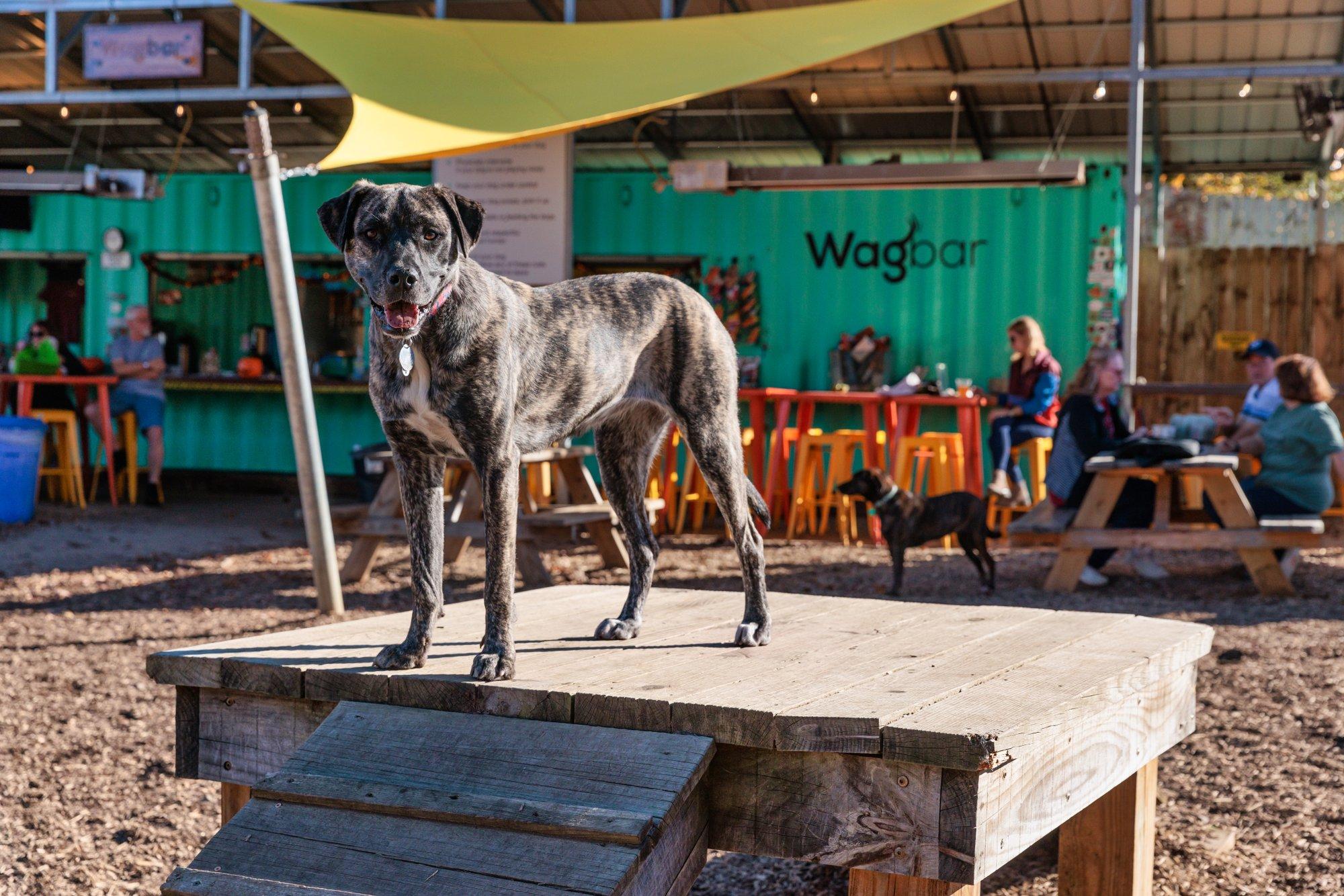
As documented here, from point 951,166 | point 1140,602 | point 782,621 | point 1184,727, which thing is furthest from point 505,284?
point 951,166

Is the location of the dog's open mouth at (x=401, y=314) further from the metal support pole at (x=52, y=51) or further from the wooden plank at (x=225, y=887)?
the metal support pole at (x=52, y=51)

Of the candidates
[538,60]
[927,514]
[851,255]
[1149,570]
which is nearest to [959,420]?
[851,255]

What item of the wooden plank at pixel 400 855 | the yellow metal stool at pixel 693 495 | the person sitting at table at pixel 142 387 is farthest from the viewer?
the person sitting at table at pixel 142 387

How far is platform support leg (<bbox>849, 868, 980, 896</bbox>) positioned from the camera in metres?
2.18

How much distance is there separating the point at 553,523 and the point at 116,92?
5.62 metres

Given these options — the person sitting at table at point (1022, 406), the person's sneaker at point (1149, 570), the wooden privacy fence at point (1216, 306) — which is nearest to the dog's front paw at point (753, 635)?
the person's sneaker at point (1149, 570)

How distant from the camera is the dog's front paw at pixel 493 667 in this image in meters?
2.48

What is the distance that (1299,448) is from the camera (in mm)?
7109

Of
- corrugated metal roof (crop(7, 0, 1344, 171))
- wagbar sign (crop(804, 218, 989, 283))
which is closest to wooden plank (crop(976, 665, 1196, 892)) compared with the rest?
corrugated metal roof (crop(7, 0, 1344, 171))

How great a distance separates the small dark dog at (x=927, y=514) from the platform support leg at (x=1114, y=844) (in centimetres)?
414

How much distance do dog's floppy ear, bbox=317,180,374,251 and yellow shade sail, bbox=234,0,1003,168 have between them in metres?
3.92

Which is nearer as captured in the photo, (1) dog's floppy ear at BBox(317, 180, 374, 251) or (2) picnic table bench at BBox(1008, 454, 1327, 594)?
(1) dog's floppy ear at BBox(317, 180, 374, 251)

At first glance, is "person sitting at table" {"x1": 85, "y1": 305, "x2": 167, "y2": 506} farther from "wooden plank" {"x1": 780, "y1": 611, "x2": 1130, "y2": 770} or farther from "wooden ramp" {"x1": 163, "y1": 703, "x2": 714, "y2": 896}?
"wooden ramp" {"x1": 163, "y1": 703, "x2": 714, "y2": 896}

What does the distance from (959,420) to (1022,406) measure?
1.81 feet
